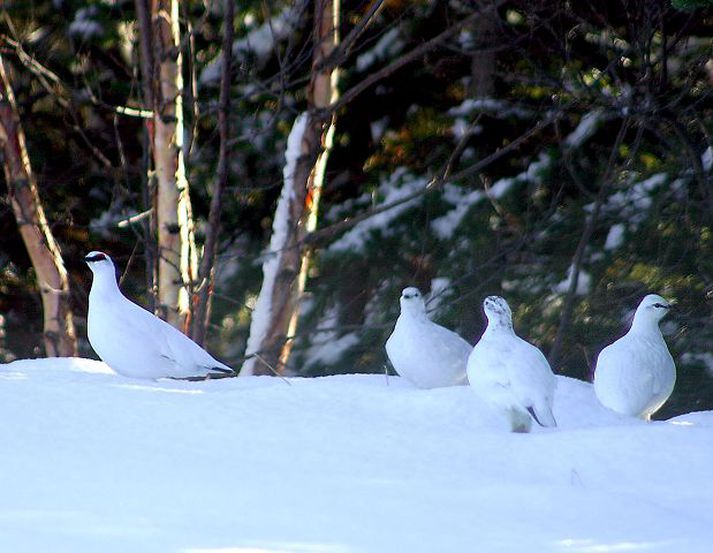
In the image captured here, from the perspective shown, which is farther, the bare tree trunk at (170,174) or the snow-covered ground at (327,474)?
the bare tree trunk at (170,174)

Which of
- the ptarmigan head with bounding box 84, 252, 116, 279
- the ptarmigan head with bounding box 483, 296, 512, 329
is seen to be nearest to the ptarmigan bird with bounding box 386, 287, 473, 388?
the ptarmigan head with bounding box 483, 296, 512, 329

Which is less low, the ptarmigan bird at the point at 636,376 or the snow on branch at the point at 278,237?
the snow on branch at the point at 278,237

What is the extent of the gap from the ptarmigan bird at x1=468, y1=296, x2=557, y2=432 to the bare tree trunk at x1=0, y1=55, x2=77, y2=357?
5.21 m

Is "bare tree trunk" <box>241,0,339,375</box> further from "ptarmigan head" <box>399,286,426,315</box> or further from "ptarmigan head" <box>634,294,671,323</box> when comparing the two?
"ptarmigan head" <box>634,294,671,323</box>

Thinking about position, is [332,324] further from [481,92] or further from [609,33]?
[609,33]

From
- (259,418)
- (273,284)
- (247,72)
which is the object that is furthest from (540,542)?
(247,72)

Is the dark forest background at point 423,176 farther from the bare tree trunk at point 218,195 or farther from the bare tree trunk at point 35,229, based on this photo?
the bare tree trunk at point 218,195

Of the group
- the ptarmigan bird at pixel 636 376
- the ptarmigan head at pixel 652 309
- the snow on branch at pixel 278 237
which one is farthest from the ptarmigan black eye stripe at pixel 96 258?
the snow on branch at pixel 278 237

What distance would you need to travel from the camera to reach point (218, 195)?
834 cm

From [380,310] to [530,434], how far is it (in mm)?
6394

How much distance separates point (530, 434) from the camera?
4.52m

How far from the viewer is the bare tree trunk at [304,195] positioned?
8.78m

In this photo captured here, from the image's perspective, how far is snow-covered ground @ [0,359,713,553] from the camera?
3.29m

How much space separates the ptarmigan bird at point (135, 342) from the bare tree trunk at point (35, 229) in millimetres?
3630
